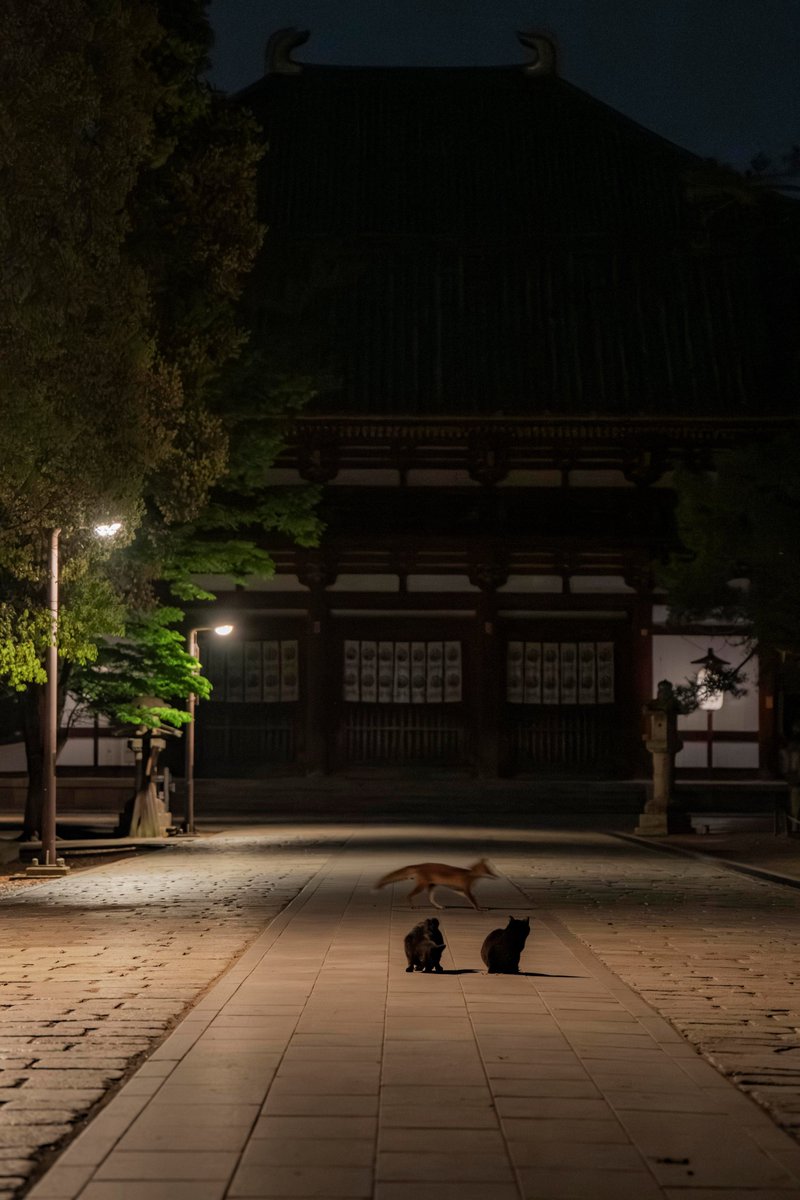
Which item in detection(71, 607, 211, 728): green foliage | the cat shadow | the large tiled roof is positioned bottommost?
the cat shadow

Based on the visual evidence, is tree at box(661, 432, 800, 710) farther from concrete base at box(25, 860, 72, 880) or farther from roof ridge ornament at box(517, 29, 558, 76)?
roof ridge ornament at box(517, 29, 558, 76)

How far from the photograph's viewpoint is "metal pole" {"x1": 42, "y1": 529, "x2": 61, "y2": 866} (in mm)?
19734

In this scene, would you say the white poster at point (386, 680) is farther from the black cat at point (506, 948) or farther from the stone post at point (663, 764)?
the black cat at point (506, 948)

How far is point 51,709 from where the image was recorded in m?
20.3

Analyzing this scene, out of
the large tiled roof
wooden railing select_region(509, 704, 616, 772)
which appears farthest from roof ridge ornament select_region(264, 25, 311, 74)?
wooden railing select_region(509, 704, 616, 772)

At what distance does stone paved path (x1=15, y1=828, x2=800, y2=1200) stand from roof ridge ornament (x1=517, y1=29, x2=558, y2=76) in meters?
35.8

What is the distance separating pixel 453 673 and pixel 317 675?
3091mm

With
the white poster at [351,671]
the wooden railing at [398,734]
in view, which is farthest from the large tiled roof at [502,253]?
the wooden railing at [398,734]

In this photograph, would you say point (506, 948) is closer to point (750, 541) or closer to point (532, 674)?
point (750, 541)

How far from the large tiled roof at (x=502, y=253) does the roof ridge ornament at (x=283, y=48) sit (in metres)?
0.25

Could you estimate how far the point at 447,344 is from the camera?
38031 millimetres

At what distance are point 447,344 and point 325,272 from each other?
690cm

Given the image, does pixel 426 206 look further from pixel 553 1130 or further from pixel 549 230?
pixel 553 1130

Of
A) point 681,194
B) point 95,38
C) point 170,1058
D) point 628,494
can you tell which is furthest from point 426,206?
point 170,1058
